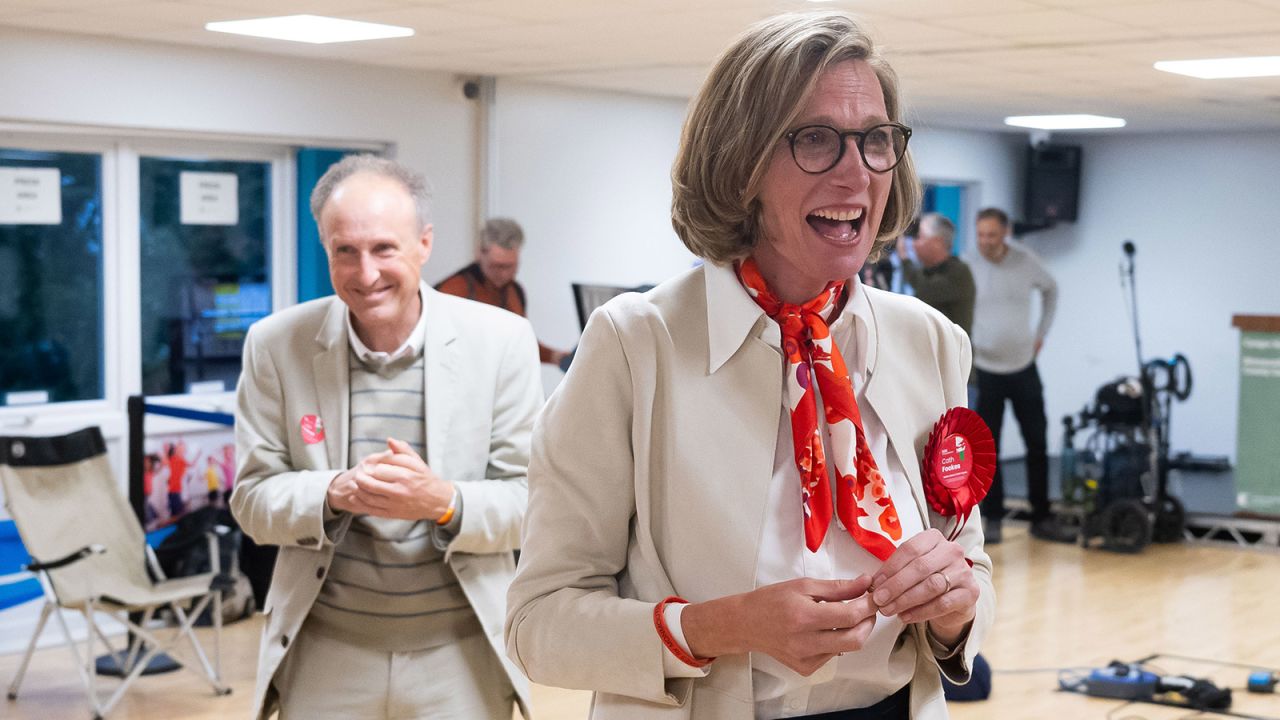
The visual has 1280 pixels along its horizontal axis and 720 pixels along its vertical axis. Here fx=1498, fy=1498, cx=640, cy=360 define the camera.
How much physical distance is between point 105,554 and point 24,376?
4.71 feet

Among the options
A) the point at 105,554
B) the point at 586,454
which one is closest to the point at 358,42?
the point at 105,554

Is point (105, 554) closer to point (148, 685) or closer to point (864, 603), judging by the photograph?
point (148, 685)

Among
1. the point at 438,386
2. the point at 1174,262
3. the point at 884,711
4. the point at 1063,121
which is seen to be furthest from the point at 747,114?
the point at 1174,262

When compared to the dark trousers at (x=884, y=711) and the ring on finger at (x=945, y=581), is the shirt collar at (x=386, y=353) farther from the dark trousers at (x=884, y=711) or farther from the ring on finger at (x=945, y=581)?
the ring on finger at (x=945, y=581)

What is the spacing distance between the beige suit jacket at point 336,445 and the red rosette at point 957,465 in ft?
3.70

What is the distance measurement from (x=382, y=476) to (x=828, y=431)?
1089 mm

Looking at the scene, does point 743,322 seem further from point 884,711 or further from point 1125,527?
point 1125,527

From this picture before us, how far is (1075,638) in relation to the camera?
713 centimetres

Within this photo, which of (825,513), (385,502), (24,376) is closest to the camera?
(825,513)

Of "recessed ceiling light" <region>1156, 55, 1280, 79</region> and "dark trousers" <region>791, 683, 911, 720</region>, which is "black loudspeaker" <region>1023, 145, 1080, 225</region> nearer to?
"recessed ceiling light" <region>1156, 55, 1280, 79</region>

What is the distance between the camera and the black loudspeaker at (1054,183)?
13164mm

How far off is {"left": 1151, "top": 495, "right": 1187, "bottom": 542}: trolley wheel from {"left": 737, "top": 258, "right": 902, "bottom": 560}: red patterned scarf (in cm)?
872

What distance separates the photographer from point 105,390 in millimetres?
7398

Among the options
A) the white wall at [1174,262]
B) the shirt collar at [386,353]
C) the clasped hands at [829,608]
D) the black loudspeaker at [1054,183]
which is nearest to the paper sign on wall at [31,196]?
the shirt collar at [386,353]
